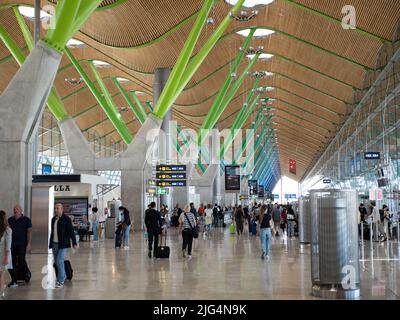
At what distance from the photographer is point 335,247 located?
404 inches

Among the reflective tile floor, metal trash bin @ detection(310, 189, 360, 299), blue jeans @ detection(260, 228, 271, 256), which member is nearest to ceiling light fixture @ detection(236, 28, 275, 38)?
the reflective tile floor

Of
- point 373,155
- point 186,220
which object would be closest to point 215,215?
point 373,155

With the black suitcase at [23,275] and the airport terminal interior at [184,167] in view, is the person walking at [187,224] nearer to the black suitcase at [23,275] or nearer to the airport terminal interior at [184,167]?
the airport terminal interior at [184,167]

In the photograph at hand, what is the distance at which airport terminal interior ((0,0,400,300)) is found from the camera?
10.9 metres

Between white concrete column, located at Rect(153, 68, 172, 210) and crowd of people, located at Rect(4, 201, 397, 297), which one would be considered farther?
white concrete column, located at Rect(153, 68, 172, 210)

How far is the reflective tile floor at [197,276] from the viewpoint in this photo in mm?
10394

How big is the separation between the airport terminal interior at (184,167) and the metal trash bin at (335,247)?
24 millimetres

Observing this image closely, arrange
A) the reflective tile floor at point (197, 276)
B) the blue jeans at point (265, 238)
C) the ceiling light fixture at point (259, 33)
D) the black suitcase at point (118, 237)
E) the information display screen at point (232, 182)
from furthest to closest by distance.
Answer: the information display screen at point (232, 182)
the ceiling light fixture at point (259, 33)
the black suitcase at point (118, 237)
the blue jeans at point (265, 238)
the reflective tile floor at point (197, 276)

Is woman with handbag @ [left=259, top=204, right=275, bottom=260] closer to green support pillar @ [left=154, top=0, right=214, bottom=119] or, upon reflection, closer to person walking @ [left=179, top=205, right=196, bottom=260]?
person walking @ [left=179, top=205, right=196, bottom=260]

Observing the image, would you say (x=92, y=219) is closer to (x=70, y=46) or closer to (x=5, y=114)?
(x=5, y=114)

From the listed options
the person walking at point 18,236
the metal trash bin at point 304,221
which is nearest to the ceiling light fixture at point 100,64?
the metal trash bin at point 304,221

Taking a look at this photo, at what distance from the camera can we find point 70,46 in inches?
1468

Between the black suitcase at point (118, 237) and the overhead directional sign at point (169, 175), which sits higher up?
the overhead directional sign at point (169, 175)

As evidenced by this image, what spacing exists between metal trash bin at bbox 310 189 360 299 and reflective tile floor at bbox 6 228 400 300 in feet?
1.24
